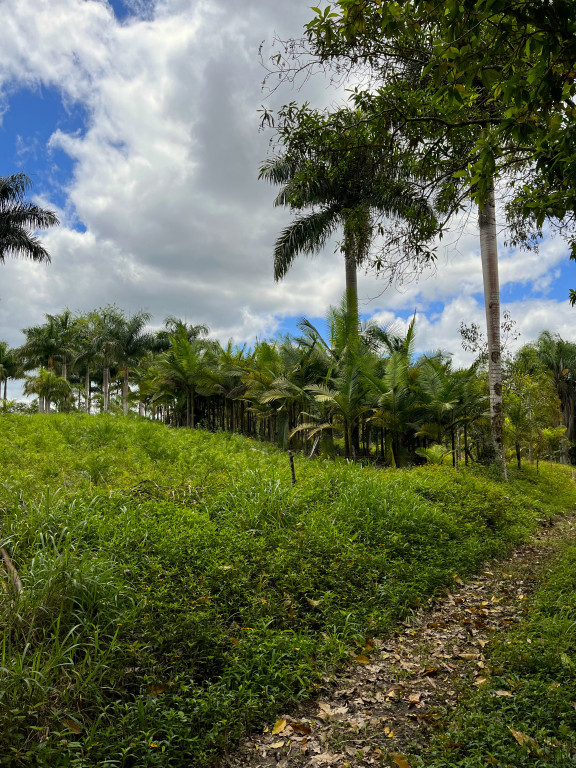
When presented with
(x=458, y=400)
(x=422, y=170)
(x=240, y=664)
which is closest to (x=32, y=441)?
(x=240, y=664)

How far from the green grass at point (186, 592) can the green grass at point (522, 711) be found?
48.1 inches

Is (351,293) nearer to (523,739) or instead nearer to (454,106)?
(454,106)

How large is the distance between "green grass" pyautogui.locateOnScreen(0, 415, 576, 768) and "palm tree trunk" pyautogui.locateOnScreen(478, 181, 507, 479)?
720 centimetres

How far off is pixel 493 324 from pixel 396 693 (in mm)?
13734

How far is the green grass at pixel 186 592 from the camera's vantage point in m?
3.35

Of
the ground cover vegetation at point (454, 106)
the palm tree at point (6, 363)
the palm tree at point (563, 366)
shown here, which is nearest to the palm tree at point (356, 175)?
the ground cover vegetation at point (454, 106)

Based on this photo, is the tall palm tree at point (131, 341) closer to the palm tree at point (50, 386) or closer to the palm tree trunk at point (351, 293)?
the palm tree at point (50, 386)

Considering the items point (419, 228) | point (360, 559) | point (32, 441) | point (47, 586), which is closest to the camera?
point (47, 586)

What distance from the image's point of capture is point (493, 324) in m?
15.8

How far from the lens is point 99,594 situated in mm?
4219

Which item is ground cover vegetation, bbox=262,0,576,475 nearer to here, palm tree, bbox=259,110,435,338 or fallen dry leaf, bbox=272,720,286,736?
palm tree, bbox=259,110,435,338

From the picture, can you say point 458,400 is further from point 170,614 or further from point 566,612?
point 170,614

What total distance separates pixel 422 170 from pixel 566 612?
5.29m

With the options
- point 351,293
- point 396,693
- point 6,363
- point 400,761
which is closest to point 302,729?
point 400,761
